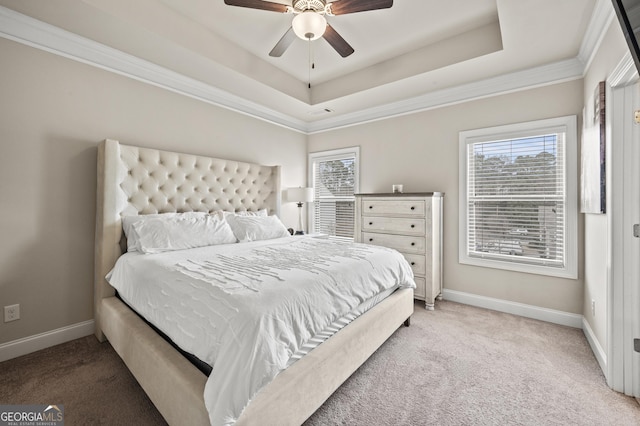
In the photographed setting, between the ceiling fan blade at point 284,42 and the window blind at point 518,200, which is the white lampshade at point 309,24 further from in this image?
the window blind at point 518,200

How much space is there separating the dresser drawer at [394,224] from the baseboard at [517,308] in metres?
0.93

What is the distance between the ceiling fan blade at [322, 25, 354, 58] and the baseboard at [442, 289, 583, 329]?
2.95 m

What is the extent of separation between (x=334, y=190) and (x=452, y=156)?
1872mm

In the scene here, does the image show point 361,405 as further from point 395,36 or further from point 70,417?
point 395,36

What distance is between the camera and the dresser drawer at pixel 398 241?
128 inches

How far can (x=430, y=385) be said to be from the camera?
185 cm

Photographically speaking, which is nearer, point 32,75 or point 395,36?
point 32,75

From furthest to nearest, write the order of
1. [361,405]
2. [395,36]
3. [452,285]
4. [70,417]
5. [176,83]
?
1. [452,285]
2. [176,83]
3. [395,36]
4. [361,405]
5. [70,417]

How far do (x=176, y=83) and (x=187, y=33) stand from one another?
698 millimetres

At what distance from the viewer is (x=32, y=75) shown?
7.38ft

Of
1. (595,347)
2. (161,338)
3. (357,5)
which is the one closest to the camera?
(161,338)

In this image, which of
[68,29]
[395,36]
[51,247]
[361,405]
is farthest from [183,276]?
[395,36]

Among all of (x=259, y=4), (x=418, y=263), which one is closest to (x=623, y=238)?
(x=418, y=263)

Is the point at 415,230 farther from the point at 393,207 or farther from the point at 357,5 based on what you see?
the point at 357,5
